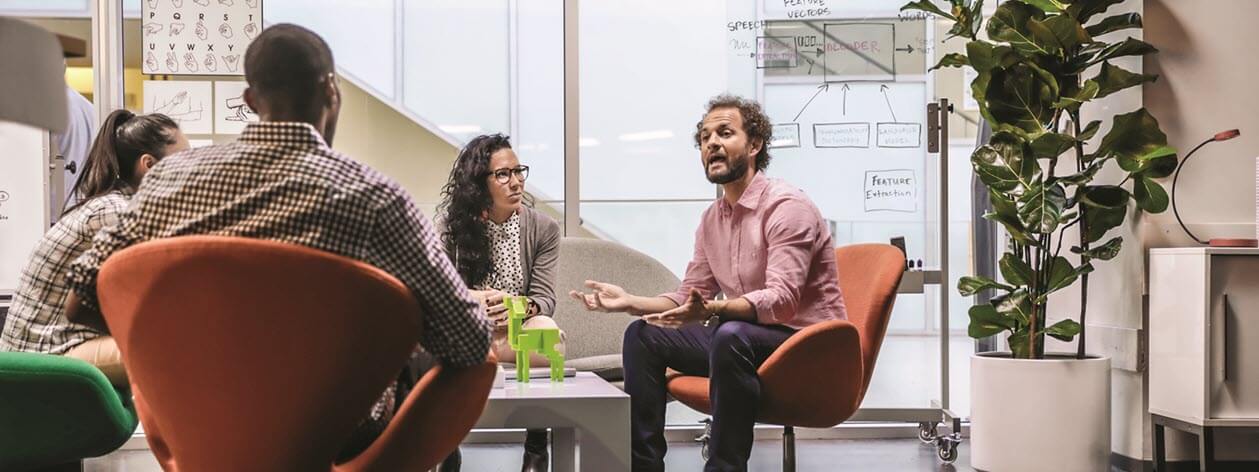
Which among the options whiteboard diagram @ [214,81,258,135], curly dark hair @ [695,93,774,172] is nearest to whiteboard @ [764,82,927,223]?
curly dark hair @ [695,93,774,172]

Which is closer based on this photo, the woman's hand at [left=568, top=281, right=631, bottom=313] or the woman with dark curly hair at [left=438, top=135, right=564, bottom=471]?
the woman's hand at [left=568, top=281, right=631, bottom=313]

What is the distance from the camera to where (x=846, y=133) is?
5.02 m

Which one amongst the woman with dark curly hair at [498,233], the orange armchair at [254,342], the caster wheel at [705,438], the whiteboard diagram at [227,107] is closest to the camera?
the orange armchair at [254,342]

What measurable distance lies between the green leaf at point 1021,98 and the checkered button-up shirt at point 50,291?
2743 mm

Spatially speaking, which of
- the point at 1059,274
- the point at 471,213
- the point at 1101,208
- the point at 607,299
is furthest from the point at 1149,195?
the point at 471,213

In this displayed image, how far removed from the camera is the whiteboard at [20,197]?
15.8ft

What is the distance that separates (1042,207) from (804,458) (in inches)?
53.1

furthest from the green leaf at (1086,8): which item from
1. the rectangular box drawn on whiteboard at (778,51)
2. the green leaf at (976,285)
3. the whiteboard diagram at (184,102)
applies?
the whiteboard diagram at (184,102)

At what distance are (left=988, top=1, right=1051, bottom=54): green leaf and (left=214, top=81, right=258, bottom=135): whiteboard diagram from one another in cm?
297

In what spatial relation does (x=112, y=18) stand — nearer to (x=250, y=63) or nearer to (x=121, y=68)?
(x=121, y=68)

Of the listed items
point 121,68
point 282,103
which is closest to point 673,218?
point 121,68

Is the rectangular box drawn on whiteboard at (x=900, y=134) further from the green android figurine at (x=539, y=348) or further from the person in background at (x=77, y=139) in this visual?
the person in background at (x=77, y=139)

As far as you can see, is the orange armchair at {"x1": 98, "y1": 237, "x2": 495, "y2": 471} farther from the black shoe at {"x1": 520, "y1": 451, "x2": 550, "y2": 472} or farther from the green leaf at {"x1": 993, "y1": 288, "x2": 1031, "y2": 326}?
the green leaf at {"x1": 993, "y1": 288, "x2": 1031, "y2": 326}

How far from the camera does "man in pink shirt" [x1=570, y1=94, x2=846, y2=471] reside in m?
3.21
